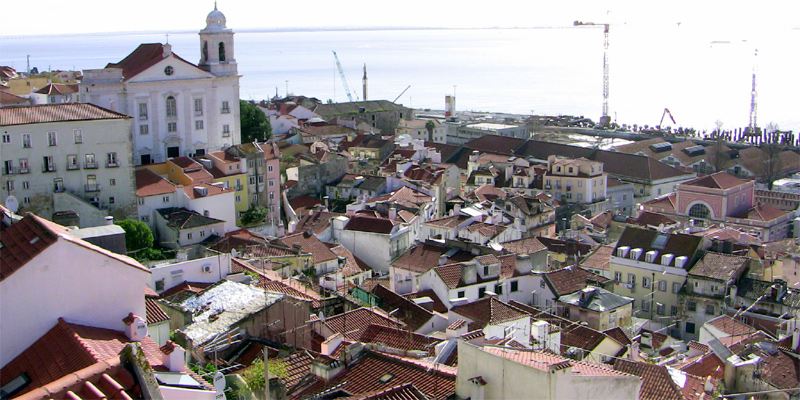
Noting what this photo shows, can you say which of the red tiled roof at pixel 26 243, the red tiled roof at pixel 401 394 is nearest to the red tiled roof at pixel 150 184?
the red tiled roof at pixel 26 243

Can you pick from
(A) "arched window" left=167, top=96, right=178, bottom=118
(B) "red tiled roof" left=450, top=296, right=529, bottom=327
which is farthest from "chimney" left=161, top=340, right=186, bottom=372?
(A) "arched window" left=167, top=96, right=178, bottom=118

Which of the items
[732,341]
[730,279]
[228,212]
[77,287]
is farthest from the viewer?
[228,212]

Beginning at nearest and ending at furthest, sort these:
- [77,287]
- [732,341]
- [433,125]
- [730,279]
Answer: [77,287], [732,341], [730,279], [433,125]

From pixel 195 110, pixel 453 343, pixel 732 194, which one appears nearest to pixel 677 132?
pixel 732 194

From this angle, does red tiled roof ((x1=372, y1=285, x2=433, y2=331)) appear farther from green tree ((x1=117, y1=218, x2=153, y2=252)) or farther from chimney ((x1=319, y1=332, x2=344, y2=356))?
green tree ((x1=117, y1=218, x2=153, y2=252))

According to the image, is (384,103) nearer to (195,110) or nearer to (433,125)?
(433,125)

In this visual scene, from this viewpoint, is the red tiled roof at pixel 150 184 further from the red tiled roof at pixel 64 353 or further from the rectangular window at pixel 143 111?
the red tiled roof at pixel 64 353
